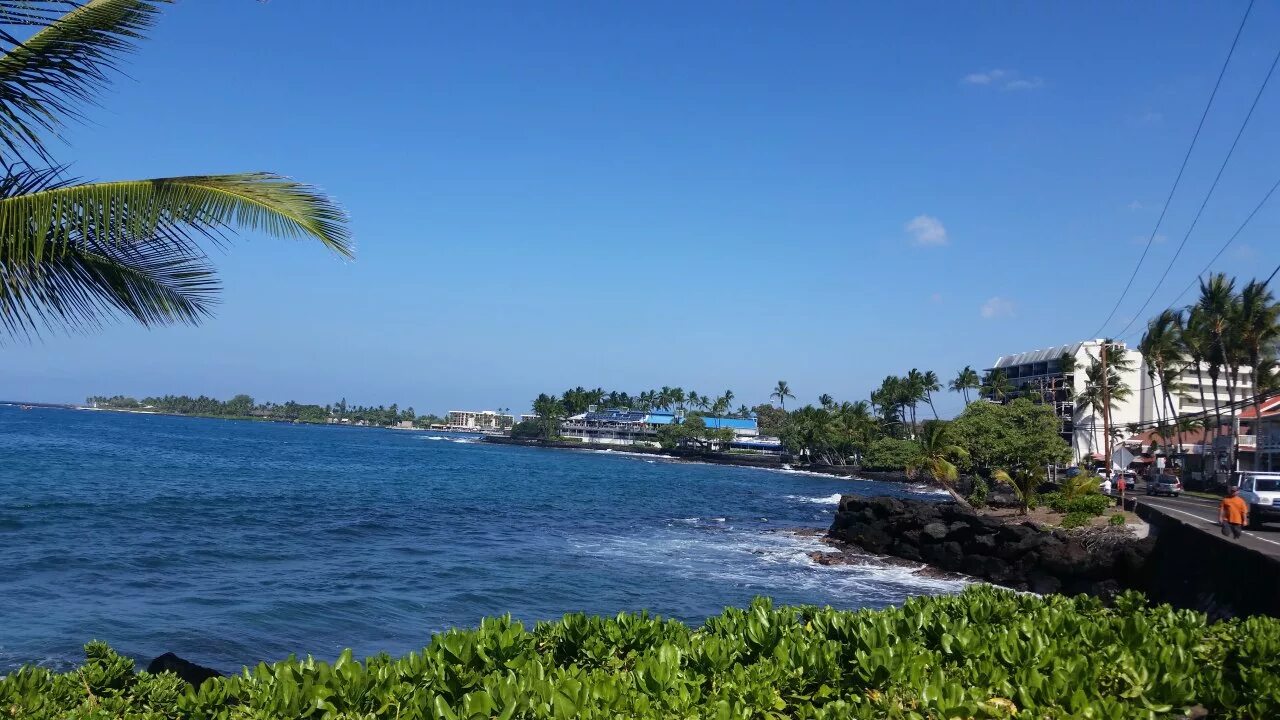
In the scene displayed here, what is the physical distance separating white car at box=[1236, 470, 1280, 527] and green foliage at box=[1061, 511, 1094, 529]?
426cm

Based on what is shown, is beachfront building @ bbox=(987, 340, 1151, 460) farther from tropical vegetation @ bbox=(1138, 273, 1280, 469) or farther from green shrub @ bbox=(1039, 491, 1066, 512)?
green shrub @ bbox=(1039, 491, 1066, 512)

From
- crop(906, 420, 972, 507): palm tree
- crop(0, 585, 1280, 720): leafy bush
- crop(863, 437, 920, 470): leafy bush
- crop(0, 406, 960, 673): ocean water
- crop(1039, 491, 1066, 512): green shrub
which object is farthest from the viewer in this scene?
crop(863, 437, 920, 470): leafy bush

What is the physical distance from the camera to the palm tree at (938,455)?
40.1 metres

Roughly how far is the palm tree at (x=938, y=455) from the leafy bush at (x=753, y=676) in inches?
1386

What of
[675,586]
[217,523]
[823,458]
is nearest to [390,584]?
[675,586]

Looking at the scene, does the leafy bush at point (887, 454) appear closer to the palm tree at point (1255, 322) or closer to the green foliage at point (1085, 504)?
the palm tree at point (1255, 322)

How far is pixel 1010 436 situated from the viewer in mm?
47781

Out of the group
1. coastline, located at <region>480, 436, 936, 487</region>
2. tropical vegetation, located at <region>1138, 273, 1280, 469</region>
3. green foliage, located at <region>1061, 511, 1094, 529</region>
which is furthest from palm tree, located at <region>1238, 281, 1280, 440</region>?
coastline, located at <region>480, 436, 936, 487</region>

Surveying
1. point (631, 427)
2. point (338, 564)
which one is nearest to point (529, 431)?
point (631, 427)

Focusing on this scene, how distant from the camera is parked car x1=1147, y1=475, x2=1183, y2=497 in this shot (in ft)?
153

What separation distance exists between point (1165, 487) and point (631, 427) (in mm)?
124595

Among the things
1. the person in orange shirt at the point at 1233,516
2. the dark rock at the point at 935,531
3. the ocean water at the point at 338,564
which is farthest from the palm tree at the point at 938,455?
the person in orange shirt at the point at 1233,516

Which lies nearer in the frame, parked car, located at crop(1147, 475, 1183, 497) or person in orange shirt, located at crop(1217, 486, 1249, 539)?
person in orange shirt, located at crop(1217, 486, 1249, 539)

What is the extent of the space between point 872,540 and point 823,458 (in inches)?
3538
